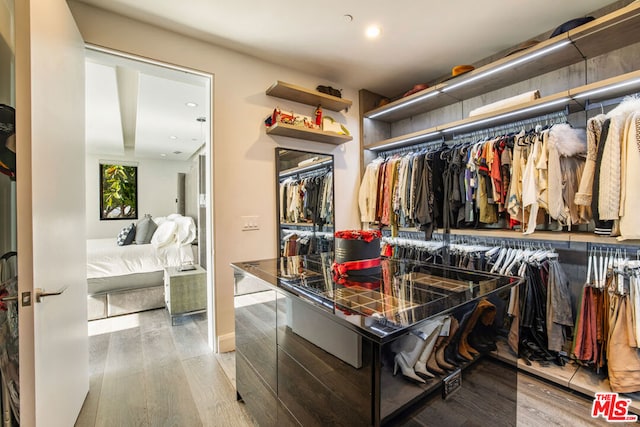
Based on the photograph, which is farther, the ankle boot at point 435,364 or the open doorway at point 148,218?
the open doorway at point 148,218

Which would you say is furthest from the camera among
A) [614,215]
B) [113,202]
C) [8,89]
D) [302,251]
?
[113,202]

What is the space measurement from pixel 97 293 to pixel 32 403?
8.29 feet

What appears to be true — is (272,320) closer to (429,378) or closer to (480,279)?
(429,378)

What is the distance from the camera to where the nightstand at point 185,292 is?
3.02 metres

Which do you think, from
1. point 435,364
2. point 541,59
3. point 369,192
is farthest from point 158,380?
point 541,59

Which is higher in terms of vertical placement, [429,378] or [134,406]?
[429,378]

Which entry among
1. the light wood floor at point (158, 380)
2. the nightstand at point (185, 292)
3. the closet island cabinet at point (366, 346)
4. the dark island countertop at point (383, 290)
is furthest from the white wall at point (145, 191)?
the closet island cabinet at point (366, 346)

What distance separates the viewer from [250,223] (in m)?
2.66

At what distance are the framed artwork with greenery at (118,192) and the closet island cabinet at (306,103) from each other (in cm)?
507

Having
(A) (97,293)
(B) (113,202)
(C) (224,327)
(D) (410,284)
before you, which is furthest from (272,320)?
(B) (113,202)

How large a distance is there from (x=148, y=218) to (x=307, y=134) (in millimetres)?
3248

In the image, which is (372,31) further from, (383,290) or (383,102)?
(383,290)

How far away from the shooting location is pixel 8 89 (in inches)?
54.7

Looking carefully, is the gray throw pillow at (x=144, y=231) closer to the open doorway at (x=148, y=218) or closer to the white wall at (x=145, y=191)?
the open doorway at (x=148, y=218)
